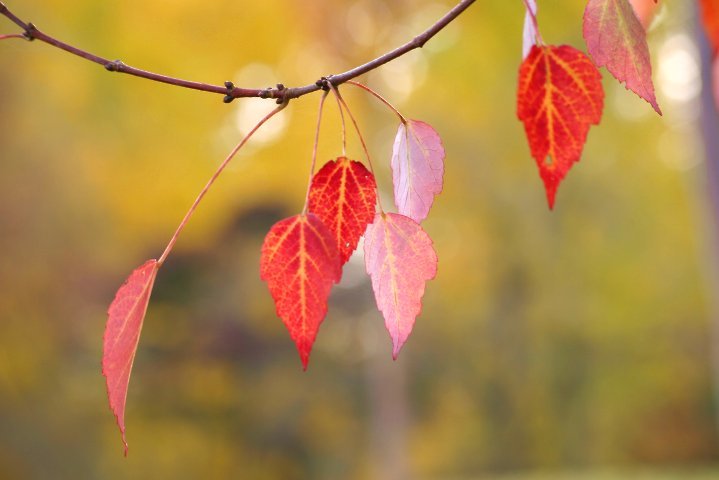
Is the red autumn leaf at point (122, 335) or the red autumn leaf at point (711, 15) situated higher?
the red autumn leaf at point (711, 15)

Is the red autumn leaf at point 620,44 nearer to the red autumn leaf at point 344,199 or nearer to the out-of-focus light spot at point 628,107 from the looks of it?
the red autumn leaf at point 344,199

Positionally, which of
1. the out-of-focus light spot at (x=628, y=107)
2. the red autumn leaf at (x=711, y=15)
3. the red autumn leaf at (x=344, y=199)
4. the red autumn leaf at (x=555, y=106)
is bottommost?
the red autumn leaf at (x=344, y=199)

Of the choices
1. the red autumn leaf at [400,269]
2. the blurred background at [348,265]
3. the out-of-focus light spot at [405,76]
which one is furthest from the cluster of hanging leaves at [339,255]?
the out-of-focus light spot at [405,76]

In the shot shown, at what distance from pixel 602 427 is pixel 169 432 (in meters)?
4.64

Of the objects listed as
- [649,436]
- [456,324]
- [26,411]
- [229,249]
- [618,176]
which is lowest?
[649,436]

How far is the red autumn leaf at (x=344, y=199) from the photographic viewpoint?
1.30ft

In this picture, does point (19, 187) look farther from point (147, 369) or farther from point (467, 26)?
point (467, 26)

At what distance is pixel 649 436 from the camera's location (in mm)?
8977

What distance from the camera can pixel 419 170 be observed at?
1.33 ft

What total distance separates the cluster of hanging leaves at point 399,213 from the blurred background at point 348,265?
8.77 ft

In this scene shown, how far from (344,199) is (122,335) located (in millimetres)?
122

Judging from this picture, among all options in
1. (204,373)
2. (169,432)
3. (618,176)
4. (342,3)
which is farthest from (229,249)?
(618,176)

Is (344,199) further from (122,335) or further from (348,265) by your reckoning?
(348,265)

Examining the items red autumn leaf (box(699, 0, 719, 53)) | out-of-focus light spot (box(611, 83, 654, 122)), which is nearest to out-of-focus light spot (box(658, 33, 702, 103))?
out-of-focus light spot (box(611, 83, 654, 122))
